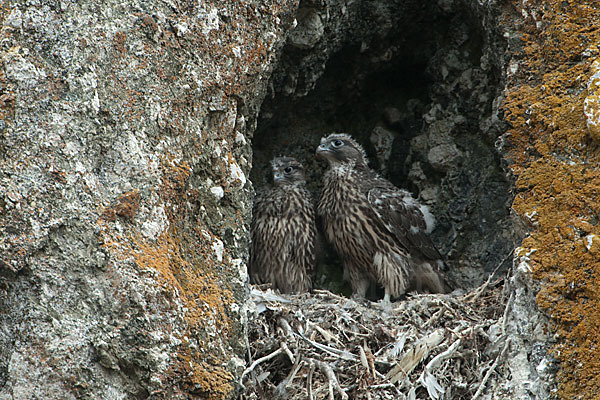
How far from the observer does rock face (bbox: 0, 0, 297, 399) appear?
284 centimetres

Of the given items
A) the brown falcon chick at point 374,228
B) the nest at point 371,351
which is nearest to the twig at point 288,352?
the nest at point 371,351

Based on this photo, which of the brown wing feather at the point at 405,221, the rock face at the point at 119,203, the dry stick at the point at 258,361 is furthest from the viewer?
the brown wing feather at the point at 405,221

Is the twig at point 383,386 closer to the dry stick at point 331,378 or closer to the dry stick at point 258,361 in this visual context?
the dry stick at point 331,378

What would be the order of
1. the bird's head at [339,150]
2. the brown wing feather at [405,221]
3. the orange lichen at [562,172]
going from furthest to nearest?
the bird's head at [339,150], the brown wing feather at [405,221], the orange lichen at [562,172]

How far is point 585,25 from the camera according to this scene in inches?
147

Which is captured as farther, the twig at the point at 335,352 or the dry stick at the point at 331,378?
the twig at the point at 335,352

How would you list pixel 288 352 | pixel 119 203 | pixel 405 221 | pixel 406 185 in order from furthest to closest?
pixel 406 185 < pixel 405 221 < pixel 288 352 < pixel 119 203

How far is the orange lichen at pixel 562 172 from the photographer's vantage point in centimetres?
315

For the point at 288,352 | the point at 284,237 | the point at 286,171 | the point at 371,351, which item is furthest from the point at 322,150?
the point at 288,352

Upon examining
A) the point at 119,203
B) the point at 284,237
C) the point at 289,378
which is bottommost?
the point at 289,378

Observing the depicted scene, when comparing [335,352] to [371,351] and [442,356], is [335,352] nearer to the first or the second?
[371,351]

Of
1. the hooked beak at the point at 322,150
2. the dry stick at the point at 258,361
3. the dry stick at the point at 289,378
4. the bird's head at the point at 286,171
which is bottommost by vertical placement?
the dry stick at the point at 289,378

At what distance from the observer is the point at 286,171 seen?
18.6 ft

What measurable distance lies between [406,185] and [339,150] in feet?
2.10
